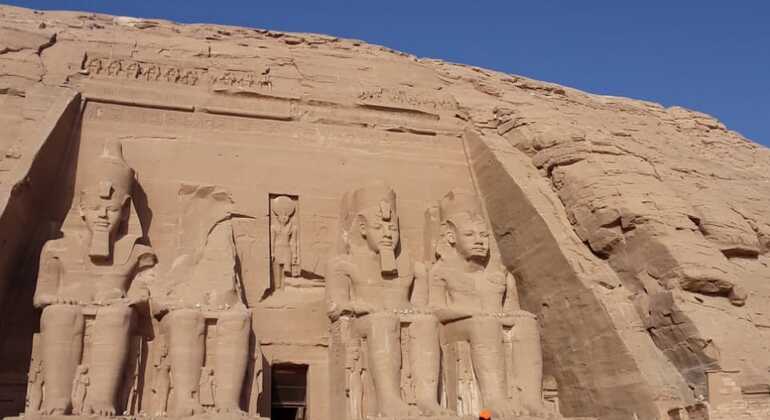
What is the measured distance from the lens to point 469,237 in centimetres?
884

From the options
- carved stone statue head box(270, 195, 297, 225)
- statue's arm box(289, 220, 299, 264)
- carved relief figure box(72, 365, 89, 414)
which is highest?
carved stone statue head box(270, 195, 297, 225)

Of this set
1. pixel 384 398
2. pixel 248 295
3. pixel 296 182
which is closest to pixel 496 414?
pixel 384 398

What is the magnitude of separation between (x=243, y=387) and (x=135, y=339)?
1001 mm

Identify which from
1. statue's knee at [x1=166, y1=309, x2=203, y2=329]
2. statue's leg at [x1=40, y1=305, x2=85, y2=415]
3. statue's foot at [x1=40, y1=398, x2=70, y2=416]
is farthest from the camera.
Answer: statue's knee at [x1=166, y1=309, x2=203, y2=329]

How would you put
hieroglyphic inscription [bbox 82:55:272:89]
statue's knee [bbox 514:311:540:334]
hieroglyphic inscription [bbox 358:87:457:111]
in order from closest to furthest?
statue's knee [bbox 514:311:540:334]
hieroglyphic inscription [bbox 82:55:272:89]
hieroglyphic inscription [bbox 358:87:457:111]

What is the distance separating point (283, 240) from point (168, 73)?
2.18m

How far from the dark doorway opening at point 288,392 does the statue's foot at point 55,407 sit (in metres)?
2.05

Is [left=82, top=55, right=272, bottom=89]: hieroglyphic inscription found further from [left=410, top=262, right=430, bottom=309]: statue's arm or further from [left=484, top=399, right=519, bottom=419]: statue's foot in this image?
[left=484, top=399, right=519, bottom=419]: statue's foot

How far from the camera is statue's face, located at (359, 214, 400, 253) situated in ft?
28.4

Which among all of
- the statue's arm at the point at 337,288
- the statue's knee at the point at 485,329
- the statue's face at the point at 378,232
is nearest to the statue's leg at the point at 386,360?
the statue's arm at the point at 337,288

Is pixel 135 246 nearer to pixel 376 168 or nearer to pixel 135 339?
pixel 135 339

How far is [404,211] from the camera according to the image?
9555 mm

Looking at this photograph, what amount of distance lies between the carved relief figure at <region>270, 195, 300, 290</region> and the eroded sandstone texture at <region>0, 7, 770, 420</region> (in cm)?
2

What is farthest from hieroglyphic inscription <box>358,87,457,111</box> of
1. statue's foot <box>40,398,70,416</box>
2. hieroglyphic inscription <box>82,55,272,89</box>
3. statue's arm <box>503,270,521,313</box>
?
statue's foot <box>40,398,70,416</box>
